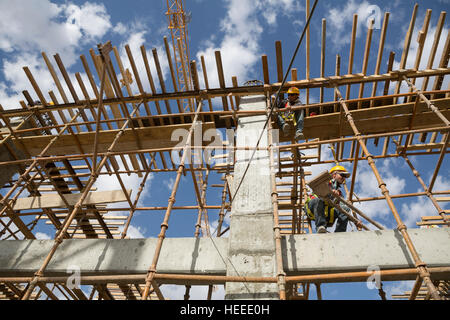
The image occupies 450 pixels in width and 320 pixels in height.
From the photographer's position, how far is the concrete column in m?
3.85

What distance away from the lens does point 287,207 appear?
959 centimetres

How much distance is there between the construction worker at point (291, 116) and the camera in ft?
22.3

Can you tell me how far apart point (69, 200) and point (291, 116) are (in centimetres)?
567

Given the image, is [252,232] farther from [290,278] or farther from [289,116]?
[289,116]

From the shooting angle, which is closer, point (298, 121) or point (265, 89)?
point (298, 121)

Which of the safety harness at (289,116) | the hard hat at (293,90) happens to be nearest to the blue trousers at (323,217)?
the safety harness at (289,116)

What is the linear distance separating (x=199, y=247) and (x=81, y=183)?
6884 mm

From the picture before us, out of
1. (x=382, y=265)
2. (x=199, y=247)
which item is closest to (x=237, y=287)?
(x=199, y=247)

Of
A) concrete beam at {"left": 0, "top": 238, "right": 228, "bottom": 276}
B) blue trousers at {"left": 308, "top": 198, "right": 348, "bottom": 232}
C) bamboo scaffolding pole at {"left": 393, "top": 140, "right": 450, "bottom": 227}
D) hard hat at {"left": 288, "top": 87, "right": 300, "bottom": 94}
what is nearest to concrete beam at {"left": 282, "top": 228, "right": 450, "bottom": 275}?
concrete beam at {"left": 0, "top": 238, "right": 228, "bottom": 276}

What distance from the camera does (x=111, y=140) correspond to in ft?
26.8

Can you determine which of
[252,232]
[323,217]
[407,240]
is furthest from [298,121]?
[407,240]

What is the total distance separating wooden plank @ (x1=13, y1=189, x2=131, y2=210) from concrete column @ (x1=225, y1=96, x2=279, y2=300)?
305 cm
